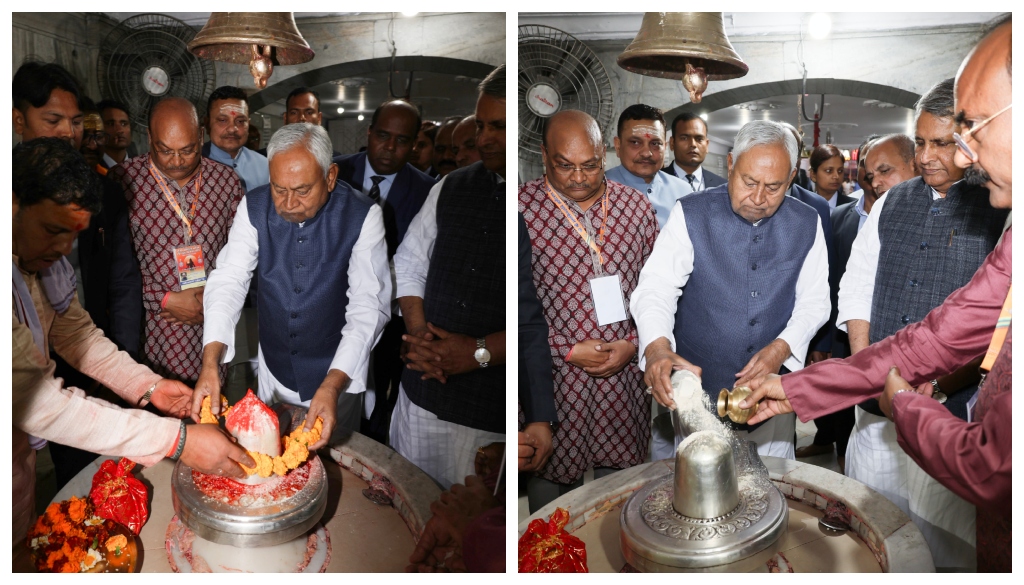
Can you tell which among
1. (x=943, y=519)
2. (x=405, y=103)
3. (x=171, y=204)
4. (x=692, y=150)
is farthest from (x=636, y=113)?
(x=943, y=519)

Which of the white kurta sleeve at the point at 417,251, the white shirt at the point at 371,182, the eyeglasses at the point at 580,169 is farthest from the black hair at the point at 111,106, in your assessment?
→ the eyeglasses at the point at 580,169

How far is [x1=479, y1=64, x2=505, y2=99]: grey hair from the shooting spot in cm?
223

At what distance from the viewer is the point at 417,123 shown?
2230 millimetres

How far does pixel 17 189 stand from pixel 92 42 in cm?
46

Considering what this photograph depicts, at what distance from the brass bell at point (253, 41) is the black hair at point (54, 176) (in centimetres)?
45

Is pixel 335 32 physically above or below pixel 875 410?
above

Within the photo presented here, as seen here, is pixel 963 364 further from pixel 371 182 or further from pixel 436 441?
pixel 371 182

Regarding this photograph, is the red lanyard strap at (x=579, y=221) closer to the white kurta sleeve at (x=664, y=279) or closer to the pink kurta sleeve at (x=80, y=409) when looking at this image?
the white kurta sleeve at (x=664, y=279)

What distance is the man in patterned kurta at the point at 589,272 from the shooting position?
217cm

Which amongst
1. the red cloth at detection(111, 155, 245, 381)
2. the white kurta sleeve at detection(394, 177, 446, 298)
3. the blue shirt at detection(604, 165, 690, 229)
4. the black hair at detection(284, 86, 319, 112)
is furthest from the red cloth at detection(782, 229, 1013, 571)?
the red cloth at detection(111, 155, 245, 381)

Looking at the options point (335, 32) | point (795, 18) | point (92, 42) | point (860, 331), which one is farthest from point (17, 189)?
point (860, 331)

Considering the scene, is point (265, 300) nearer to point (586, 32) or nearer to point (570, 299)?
point (570, 299)

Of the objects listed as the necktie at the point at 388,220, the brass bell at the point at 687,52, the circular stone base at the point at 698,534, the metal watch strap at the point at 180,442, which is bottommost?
the circular stone base at the point at 698,534

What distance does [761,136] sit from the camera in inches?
82.3
